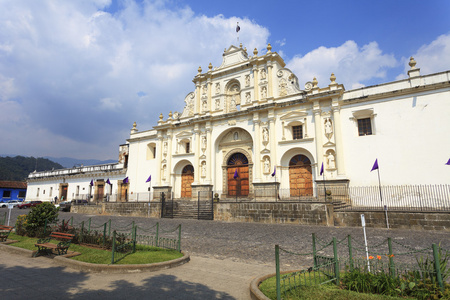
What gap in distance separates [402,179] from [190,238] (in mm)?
13610

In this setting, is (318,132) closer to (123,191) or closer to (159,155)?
(159,155)

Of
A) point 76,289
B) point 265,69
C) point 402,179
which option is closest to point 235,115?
point 265,69

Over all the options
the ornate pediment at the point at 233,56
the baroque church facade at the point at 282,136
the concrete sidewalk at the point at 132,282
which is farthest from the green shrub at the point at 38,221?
the ornate pediment at the point at 233,56

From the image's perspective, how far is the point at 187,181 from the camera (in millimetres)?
25938

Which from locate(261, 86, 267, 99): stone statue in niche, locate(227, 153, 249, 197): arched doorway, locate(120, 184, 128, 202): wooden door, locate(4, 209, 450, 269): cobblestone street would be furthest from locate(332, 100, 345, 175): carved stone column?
locate(120, 184, 128, 202): wooden door

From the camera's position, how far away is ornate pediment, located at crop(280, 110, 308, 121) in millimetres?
19969

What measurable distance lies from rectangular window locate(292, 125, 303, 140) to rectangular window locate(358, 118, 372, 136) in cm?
414

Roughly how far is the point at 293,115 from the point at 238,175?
6.97 meters

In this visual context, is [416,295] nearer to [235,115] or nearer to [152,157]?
[235,115]

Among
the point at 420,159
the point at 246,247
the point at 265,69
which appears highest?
the point at 265,69

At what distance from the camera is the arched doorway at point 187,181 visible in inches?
1009

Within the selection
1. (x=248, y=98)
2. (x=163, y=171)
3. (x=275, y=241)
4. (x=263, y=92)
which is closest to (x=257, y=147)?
(x=248, y=98)

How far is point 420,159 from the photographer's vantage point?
51.9 feet

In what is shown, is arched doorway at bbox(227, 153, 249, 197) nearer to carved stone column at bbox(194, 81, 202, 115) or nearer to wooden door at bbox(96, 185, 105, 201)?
carved stone column at bbox(194, 81, 202, 115)
